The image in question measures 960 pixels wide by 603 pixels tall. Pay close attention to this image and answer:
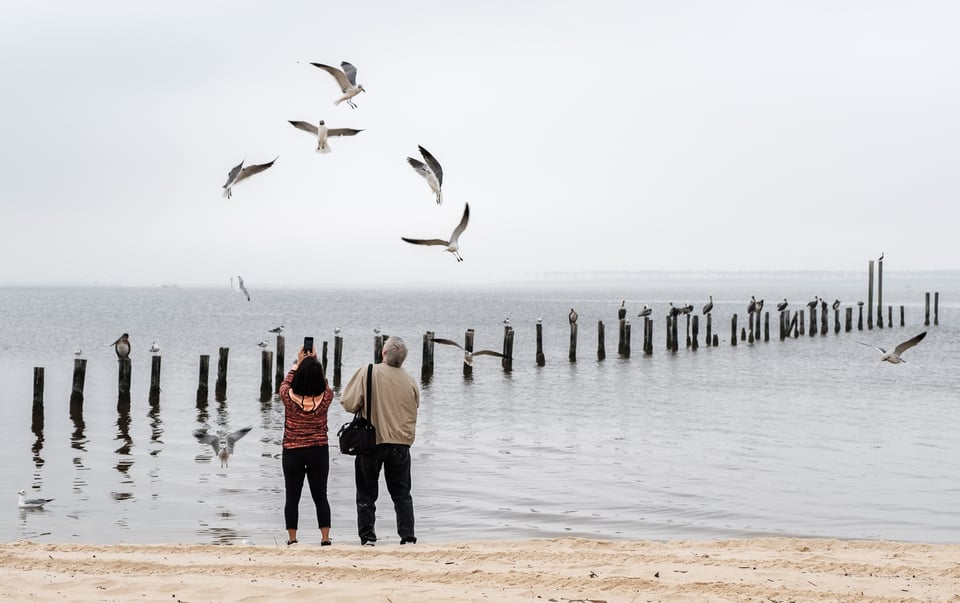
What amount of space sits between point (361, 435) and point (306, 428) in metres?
0.44

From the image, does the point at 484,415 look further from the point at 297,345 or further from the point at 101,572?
the point at 297,345

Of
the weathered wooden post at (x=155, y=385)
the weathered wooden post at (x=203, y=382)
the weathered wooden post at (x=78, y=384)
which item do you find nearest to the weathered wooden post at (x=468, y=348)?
the weathered wooden post at (x=203, y=382)

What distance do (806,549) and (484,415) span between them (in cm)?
1269

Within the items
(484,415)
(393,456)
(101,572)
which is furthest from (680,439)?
(101,572)

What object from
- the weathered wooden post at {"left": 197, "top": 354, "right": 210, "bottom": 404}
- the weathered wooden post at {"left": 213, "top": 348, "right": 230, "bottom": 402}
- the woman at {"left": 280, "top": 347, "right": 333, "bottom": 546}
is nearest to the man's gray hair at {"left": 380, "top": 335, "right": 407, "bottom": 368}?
the woman at {"left": 280, "top": 347, "right": 333, "bottom": 546}

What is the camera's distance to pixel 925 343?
48375 mm

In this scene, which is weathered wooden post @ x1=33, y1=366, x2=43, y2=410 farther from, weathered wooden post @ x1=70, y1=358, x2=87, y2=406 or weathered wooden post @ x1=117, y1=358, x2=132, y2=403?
weathered wooden post @ x1=117, y1=358, x2=132, y2=403

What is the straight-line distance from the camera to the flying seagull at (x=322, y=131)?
8023 millimetres

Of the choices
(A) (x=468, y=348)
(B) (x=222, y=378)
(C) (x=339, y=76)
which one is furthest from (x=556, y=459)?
(A) (x=468, y=348)

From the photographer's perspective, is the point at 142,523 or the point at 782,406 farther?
the point at 782,406

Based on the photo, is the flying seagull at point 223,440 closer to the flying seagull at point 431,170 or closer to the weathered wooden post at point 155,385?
the flying seagull at point 431,170

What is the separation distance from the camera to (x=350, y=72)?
8.76 m

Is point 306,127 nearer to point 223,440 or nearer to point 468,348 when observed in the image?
point 223,440

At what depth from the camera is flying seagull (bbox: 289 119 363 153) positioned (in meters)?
8.02
